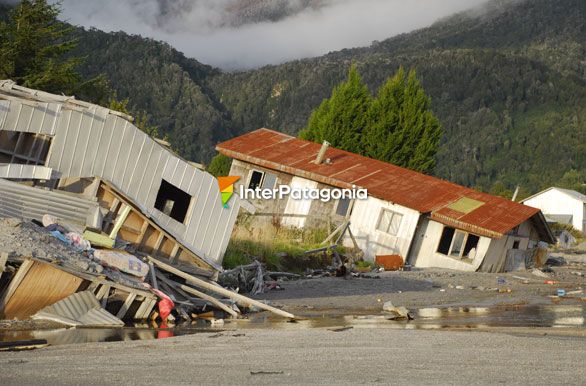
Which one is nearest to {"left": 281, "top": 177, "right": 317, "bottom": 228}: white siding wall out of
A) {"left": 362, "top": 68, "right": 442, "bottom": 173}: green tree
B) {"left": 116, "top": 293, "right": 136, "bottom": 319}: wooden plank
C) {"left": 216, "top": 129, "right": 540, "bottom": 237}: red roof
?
{"left": 216, "top": 129, "right": 540, "bottom": 237}: red roof

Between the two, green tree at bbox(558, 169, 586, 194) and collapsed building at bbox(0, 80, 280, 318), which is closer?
collapsed building at bbox(0, 80, 280, 318)

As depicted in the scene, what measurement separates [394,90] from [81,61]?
24.7 meters

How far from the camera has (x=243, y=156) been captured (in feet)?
145

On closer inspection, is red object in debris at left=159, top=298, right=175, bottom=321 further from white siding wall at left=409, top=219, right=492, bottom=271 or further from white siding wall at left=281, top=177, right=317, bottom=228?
white siding wall at left=281, top=177, right=317, bottom=228

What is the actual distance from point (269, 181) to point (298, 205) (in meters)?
2.09

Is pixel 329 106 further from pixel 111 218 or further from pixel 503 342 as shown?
pixel 503 342

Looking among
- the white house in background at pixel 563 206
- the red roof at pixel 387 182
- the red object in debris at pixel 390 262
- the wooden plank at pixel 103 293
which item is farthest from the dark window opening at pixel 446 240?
the white house in background at pixel 563 206


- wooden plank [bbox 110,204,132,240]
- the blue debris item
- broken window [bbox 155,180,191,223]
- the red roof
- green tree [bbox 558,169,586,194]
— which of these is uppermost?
green tree [bbox 558,169,586,194]

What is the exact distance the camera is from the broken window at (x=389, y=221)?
40.5 m

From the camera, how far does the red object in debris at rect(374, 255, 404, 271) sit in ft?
122

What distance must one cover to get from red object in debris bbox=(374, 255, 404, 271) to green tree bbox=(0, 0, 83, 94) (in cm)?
1534

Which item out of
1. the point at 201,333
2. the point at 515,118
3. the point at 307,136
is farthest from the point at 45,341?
the point at 515,118

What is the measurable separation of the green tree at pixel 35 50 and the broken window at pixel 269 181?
30.3ft

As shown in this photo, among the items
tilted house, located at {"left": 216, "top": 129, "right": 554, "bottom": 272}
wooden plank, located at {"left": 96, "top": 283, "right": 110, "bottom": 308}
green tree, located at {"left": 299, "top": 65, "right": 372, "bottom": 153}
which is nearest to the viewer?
wooden plank, located at {"left": 96, "top": 283, "right": 110, "bottom": 308}
